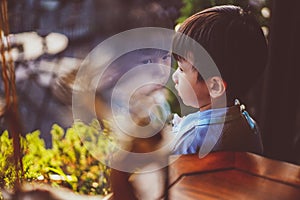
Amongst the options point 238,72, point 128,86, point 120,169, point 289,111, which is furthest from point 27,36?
point 289,111

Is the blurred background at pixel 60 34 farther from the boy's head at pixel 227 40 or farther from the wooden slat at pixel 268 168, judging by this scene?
the wooden slat at pixel 268 168

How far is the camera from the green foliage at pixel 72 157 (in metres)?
1.18

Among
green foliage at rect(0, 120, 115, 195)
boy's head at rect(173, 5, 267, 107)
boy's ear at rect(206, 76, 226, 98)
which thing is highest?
boy's head at rect(173, 5, 267, 107)

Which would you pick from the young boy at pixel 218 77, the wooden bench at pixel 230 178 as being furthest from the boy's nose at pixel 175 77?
the wooden bench at pixel 230 178

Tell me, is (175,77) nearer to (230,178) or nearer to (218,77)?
(218,77)

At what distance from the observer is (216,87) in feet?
3.98

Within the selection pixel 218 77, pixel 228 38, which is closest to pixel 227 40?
pixel 228 38

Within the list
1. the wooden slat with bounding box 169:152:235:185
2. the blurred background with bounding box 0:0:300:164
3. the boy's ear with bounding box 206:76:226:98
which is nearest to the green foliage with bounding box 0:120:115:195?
the blurred background with bounding box 0:0:300:164

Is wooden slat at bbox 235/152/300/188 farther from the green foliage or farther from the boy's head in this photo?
the green foliage

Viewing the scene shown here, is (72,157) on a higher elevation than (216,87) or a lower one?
lower

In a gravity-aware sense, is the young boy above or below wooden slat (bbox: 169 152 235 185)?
above

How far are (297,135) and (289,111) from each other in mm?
100

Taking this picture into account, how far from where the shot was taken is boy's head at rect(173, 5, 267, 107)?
1.14 meters

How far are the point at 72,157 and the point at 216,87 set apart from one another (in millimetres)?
437
